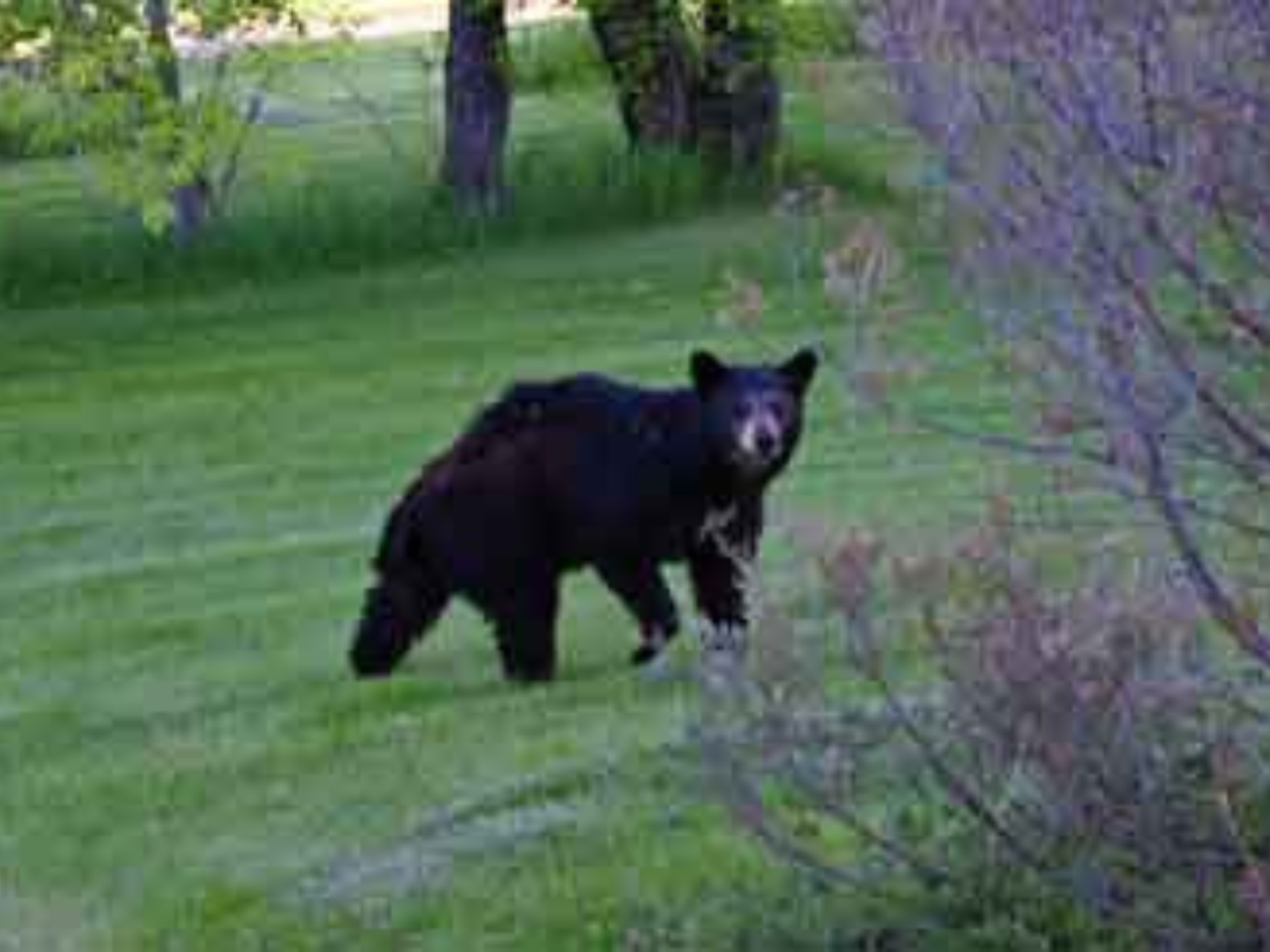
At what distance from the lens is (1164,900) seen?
6582 millimetres

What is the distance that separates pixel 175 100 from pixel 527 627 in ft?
46.8

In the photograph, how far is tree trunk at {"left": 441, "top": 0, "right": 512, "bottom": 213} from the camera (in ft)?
97.9

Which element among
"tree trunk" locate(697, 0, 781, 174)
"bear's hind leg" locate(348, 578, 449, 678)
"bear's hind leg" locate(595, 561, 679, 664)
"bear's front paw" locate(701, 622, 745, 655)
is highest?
"bear's front paw" locate(701, 622, 745, 655)

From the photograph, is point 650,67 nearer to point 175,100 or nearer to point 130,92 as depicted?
point 175,100

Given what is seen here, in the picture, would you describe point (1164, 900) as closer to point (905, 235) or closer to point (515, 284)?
point (905, 235)

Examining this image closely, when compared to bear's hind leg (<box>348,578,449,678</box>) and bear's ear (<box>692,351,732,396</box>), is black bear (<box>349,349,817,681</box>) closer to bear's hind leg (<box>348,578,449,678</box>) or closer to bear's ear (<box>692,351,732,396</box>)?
bear's ear (<box>692,351,732,396</box>)

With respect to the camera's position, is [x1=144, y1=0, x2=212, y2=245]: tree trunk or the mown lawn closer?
the mown lawn

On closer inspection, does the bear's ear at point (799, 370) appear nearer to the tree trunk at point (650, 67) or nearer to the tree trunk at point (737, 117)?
the tree trunk at point (650, 67)

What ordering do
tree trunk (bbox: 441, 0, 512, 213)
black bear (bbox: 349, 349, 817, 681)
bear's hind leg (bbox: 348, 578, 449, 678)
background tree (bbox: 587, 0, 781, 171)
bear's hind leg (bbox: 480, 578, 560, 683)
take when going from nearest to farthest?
black bear (bbox: 349, 349, 817, 681)
bear's hind leg (bbox: 480, 578, 560, 683)
bear's hind leg (bbox: 348, 578, 449, 678)
background tree (bbox: 587, 0, 781, 171)
tree trunk (bbox: 441, 0, 512, 213)

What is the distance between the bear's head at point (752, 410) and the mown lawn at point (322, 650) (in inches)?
20.8

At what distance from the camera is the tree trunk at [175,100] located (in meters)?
25.0

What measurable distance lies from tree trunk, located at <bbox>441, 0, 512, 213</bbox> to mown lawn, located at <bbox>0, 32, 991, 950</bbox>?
2196 millimetres

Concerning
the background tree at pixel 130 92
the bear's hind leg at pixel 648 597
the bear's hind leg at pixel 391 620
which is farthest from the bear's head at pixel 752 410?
the background tree at pixel 130 92

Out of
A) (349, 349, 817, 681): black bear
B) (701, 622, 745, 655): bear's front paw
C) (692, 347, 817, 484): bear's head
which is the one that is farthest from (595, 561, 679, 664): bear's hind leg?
(701, 622, 745, 655): bear's front paw
